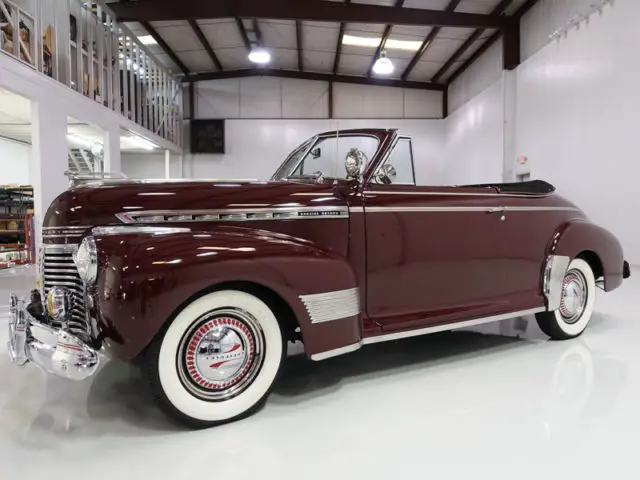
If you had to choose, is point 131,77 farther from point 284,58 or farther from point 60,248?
point 60,248

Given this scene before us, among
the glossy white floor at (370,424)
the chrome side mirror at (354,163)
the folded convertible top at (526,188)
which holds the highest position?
the chrome side mirror at (354,163)

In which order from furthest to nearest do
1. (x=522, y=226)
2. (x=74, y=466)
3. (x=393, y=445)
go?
(x=522, y=226) < (x=393, y=445) < (x=74, y=466)

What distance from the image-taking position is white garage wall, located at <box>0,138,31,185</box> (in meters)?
14.1

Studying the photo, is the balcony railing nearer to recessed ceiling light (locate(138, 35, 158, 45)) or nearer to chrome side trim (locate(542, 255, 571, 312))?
recessed ceiling light (locate(138, 35, 158, 45))

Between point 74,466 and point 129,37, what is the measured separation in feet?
Result: 38.9

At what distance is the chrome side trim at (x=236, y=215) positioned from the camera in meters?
2.18

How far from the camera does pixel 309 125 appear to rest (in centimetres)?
1588

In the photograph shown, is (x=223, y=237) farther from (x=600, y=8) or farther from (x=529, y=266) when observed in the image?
(x=600, y=8)

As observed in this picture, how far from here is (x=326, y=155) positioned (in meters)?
3.11

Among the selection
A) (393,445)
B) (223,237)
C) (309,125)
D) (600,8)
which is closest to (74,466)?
(223,237)

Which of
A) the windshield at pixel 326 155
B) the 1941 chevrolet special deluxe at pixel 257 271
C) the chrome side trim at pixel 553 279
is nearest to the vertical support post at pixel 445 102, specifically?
the chrome side trim at pixel 553 279

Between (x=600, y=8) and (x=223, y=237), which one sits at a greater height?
(x=600, y=8)

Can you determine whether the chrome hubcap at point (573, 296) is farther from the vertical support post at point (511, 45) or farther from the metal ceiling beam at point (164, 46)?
the metal ceiling beam at point (164, 46)

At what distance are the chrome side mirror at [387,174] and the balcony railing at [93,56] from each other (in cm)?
626
